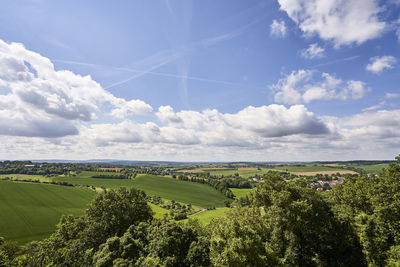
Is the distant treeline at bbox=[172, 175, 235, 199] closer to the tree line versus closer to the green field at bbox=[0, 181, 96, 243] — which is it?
the green field at bbox=[0, 181, 96, 243]

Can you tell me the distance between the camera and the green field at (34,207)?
5722 cm

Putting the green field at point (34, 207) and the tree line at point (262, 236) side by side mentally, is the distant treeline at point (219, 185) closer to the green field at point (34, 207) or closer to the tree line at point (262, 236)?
the green field at point (34, 207)

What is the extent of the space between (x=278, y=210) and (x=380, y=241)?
461 inches

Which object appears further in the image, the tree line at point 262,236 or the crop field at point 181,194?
the crop field at point 181,194

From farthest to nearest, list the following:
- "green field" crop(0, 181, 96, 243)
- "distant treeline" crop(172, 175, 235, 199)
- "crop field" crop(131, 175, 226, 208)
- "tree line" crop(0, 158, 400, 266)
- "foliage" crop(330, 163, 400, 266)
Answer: "distant treeline" crop(172, 175, 235, 199), "crop field" crop(131, 175, 226, 208), "green field" crop(0, 181, 96, 243), "foliage" crop(330, 163, 400, 266), "tree line" crop(0, 158, 400, 266)

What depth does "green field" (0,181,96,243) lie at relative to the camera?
188ft

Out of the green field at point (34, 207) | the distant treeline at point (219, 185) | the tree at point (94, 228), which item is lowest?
the distant treeline at point (219, 185)

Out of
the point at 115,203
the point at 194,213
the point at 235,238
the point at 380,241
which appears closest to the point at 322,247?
the point at 380,241

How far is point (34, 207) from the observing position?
7662 centimetres

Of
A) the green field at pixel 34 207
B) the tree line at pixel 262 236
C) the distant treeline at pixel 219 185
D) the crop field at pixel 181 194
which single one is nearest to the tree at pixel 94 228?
the tree line at pixel 262 236

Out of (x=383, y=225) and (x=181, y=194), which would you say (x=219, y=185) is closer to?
(x=181, y=194)

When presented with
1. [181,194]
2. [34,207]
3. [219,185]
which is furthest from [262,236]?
[219,185]

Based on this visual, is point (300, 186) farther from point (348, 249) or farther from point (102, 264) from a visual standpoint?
point (102, 264)

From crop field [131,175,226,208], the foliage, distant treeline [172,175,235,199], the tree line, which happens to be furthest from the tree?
distant treeline [172,175,235,199]
